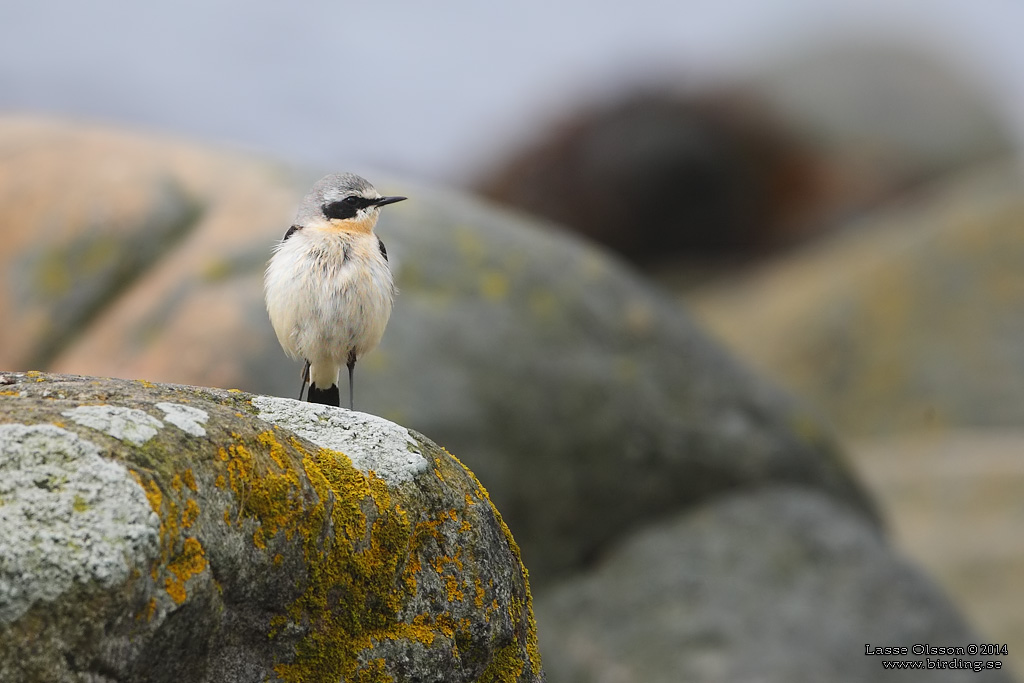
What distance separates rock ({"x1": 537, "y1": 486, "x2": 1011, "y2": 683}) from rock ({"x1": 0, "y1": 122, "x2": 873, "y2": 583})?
334 mm

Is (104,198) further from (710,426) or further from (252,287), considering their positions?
(710,426)

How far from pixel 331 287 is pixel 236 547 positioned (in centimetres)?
294

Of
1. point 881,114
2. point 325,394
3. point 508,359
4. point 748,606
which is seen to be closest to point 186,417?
point 325,394

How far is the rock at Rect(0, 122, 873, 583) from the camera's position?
9.14m

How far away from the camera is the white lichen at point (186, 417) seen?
12.2 ft

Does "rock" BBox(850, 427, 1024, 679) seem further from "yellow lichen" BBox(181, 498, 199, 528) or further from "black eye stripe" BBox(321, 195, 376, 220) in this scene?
"yellow lichen" BBox(181, 498, 199, 528)

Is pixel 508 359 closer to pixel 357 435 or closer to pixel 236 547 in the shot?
pixel 357 435

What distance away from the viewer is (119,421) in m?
3.60

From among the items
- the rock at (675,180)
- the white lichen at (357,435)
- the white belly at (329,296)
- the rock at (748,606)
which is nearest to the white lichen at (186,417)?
the white lichen at (357,435)

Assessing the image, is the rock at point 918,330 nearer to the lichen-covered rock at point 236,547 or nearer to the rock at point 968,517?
the rock at point 968,517

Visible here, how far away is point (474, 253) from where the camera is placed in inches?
392

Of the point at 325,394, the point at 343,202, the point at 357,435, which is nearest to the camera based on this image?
the point at 357,435

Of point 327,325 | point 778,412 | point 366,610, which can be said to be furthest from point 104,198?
point 366,610

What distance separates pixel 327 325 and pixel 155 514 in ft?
10.3
